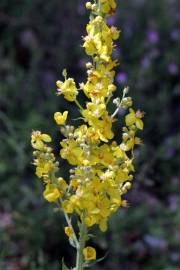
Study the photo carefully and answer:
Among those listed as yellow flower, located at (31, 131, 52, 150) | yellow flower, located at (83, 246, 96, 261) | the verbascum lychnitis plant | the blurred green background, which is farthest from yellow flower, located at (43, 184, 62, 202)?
the blurred green background

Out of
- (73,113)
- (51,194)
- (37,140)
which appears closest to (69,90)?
(37,140)

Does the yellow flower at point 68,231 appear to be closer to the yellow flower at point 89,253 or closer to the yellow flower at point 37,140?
the yellow flower at point 89,253

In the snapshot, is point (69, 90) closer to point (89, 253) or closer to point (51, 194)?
point (51, 194)

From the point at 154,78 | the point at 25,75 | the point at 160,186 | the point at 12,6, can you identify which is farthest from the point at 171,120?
the point at 12,6

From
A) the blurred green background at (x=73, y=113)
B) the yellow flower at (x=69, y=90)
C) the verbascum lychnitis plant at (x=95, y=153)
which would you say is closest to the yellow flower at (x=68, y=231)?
the verbascum lychnitis plant at (x=95, y=153)

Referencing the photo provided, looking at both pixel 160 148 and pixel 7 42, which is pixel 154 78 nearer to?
pixel 160 148

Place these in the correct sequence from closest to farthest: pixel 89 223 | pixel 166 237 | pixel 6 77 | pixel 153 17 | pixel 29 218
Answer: pixel 89 223
pixel 29 218
pixel 166 237
pixel 6 77
pixel 153 17

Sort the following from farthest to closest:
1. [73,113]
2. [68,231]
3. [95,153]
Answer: [73,113], [68,231], [95,153]
